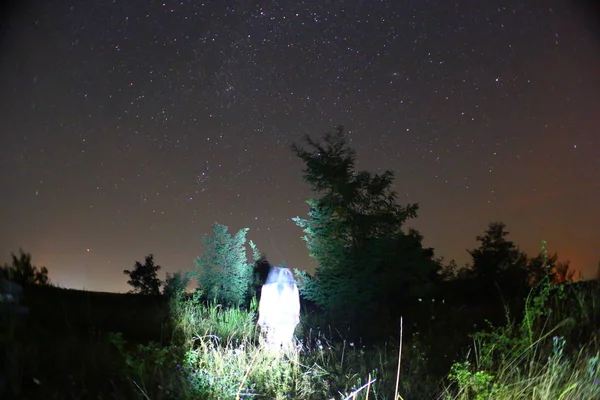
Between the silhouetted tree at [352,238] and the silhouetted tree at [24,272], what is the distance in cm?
524

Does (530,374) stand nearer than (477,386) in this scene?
No

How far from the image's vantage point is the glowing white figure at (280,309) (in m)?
6.89

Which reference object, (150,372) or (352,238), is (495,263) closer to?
(352,238)

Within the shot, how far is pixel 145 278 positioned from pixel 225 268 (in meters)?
2.63

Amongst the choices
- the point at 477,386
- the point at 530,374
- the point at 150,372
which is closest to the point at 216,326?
the point at 150,372

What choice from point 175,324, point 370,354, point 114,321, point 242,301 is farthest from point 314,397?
point 242,301

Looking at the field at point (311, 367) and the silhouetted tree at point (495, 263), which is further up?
the silhouetted tree at point (495, 263)

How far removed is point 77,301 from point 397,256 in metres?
6.40

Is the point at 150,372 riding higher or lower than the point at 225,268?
lower

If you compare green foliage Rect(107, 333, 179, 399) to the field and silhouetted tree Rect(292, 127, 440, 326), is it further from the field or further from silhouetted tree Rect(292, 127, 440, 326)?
silhouetted tree Rect(292, 127, 440, 326)

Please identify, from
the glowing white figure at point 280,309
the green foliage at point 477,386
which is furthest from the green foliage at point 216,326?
the green foliage at point 477,386

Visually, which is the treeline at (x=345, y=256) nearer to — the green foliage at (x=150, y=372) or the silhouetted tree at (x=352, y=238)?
the silhouetted tree at (x=352, y=238)

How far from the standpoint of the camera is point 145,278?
46.9 feet

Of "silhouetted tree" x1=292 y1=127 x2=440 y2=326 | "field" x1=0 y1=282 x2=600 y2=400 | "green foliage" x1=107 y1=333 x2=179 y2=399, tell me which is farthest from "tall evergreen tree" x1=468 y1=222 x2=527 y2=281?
"green foliage" x1=107 y1=333 x2=179 y2=399
